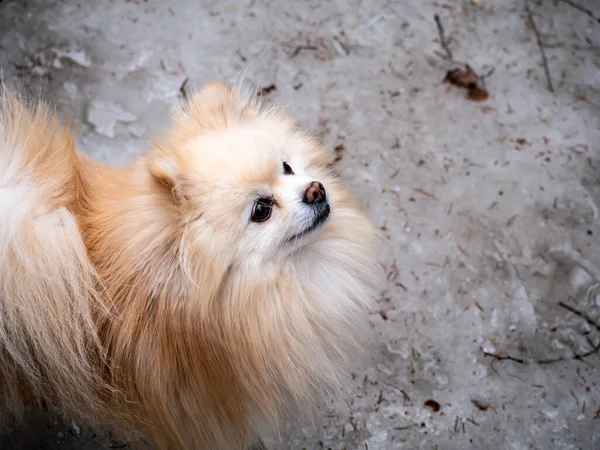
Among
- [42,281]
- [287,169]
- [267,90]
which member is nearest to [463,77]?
[267,90]

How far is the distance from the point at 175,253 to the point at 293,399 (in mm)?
649

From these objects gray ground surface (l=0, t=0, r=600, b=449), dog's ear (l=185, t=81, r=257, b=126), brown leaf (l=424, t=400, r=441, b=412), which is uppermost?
dog's ear (l=185, t=81, r=257, b=126)

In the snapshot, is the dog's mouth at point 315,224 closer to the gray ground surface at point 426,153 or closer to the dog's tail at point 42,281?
the dog's tail at point 42,281

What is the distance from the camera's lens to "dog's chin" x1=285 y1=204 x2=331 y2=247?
A: 1.61 metres

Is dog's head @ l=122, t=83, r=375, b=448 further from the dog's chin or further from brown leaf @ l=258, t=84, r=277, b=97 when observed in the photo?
brown leaf @ l=258, t=84, r=277, b=97

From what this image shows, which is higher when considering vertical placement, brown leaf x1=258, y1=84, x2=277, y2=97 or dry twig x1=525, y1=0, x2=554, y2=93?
brown leaf x1=258, y1=84, x2=277, y2=97

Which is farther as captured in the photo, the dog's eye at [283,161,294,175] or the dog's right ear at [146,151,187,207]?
the dog's eye at [283,161,294,175]

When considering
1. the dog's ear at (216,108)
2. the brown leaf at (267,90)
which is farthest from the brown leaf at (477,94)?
the dog's ear at (216,108)

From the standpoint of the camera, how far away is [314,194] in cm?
161

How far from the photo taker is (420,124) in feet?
9.37

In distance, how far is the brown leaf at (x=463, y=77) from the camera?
2.96m

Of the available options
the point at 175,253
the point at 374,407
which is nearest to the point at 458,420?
the point at 374,407

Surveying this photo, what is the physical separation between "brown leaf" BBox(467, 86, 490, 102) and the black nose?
165 cm

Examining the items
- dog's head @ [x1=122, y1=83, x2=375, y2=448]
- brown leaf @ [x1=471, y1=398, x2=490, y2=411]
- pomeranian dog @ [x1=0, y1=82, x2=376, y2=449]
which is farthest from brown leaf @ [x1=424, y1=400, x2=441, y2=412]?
pomeranian dog @ [x1=0, y1=82, x2=376, y2=449]
